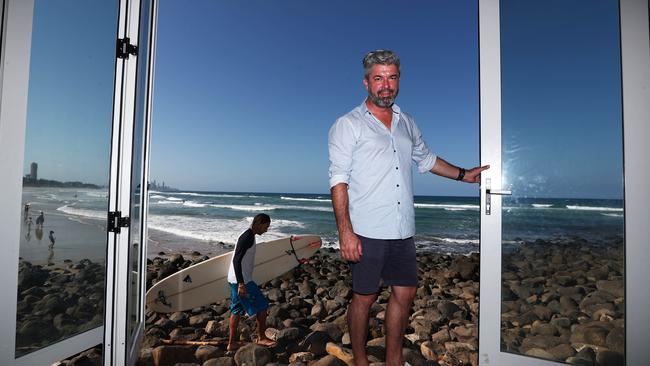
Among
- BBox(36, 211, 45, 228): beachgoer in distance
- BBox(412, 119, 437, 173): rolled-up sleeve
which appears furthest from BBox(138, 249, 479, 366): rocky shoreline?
BBox(36, 211, 45, 228): beachgoer in distance

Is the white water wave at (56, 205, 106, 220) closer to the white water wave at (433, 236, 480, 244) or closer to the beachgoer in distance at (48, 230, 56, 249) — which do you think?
the beachgoer in distance at (48, 230, 56, 249)

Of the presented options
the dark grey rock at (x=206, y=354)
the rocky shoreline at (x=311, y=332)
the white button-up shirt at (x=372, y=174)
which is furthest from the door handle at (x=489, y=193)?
the dark grey rock at (x=206, y=354)

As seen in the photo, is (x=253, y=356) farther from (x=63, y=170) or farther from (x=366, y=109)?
(x=366, y=109)

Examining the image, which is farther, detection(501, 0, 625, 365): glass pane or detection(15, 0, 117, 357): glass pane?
detection(501, 0, 625, 365): glass pane

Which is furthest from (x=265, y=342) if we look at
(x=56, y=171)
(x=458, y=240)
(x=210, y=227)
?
(x=210, y=227)

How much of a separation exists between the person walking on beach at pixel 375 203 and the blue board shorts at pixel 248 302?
1662mm

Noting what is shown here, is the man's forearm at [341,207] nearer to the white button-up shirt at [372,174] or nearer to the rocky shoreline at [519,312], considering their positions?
the white button-up shirt at [372,174]

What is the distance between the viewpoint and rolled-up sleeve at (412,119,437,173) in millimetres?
2057

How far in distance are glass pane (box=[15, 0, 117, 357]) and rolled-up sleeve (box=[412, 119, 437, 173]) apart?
1699mm

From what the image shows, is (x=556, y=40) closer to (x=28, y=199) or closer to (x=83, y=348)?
(x=28, y=199)

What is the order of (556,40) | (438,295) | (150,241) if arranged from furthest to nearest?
(150,241) → (438,295) → (556,40)

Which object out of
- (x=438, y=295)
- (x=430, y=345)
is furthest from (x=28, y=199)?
(x=438, y=295)

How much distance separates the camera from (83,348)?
158cm

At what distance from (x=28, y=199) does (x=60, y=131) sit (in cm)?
33
